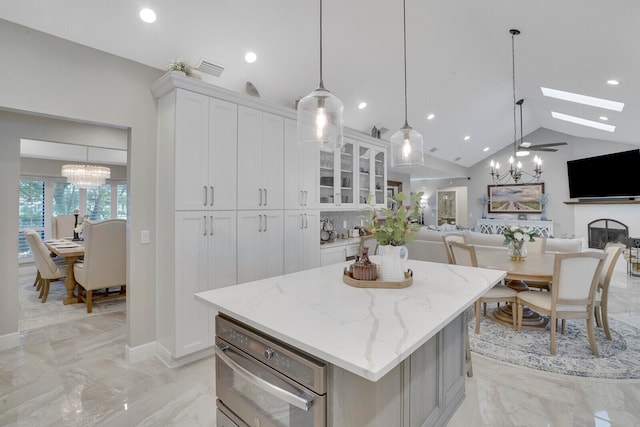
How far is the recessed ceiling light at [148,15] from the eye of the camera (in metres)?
2.31

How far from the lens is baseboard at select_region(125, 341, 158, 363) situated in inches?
106

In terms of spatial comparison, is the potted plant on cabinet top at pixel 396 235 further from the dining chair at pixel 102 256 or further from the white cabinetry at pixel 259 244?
the dining chair at pixel 102 256

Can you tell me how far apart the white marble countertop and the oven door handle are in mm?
203

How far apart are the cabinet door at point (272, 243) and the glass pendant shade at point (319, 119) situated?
4.26ft

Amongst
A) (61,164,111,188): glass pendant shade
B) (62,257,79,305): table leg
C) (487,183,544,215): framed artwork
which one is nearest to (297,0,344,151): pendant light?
(62,257,79,305): table leg

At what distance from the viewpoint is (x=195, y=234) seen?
8.75 ft

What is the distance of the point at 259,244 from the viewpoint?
3148 millimetres

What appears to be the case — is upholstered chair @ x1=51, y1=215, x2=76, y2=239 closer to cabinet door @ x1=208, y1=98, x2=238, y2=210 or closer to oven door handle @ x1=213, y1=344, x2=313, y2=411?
cabinet door @ x1=208, y1=98, x2=238, y2=210

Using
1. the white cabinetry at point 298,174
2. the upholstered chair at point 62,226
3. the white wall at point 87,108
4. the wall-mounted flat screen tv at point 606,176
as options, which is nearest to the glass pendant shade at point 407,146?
the white cabinetry at point 298,174

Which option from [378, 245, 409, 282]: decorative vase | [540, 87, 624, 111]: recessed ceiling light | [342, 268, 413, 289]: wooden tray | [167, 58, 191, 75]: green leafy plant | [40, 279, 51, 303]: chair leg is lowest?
[40, 279, 51, 303]: chair leg

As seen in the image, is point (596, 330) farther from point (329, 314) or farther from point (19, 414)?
point (19, 414)

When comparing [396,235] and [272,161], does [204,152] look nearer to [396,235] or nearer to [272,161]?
[272,161]

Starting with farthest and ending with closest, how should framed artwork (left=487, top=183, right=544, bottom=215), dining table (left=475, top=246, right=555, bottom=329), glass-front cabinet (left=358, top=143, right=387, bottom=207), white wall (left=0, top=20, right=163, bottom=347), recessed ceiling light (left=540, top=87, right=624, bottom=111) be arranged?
framed artwork (left=487, top=183, right=544, bottom=215), recessed ceiling light (left=540, top=87, right=624, bottom=111), glass-front cabinet (left=358, top=143, right=387, bottom=207), dining table (left=475, top=246, right=555, bottom=329), white wall (left=0, top=20, right=163, bottom=347)

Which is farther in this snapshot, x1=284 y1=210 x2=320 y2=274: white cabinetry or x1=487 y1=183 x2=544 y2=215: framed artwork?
x1=487 y1=183 x2=544 y2=215: framed artwork
